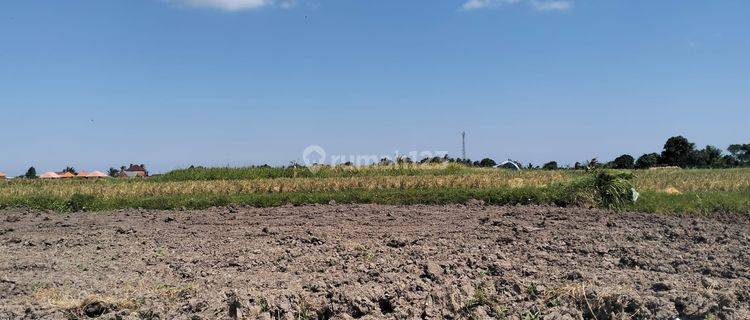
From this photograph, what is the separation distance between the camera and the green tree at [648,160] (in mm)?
45250

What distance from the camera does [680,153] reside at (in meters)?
45.9

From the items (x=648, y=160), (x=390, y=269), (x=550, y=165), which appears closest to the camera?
A: (x=390, y=269)

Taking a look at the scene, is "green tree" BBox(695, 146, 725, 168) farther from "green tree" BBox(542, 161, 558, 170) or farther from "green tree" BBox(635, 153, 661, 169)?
"green tree" BBox(542, 161, 558, 170)

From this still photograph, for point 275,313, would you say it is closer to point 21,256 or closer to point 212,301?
point 212,301

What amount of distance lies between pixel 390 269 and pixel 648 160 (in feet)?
141

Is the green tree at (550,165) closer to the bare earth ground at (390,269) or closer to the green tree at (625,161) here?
the green tree at (625,161)

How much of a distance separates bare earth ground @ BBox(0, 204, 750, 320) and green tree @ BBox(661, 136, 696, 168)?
3663 cm

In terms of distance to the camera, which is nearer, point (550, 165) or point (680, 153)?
point (550, 165)

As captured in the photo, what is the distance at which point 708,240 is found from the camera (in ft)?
29.3

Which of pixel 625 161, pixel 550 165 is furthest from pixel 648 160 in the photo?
pixel 550 165

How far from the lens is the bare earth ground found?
577cm

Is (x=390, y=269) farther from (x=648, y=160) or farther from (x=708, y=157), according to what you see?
(x=708, y=157)

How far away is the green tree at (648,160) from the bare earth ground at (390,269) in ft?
115

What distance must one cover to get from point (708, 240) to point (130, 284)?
7677mm
